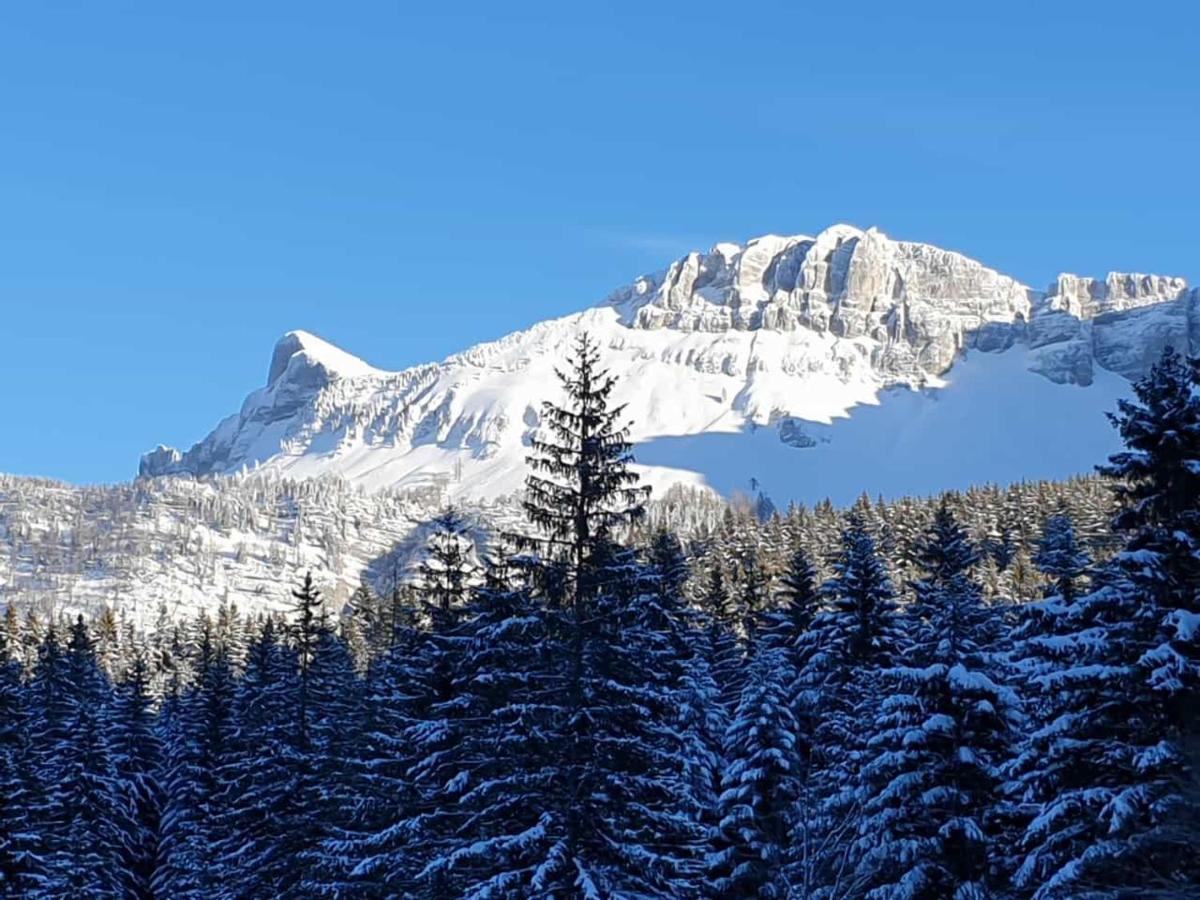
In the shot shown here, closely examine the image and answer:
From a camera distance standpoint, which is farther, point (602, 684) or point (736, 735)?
point (736, 735)

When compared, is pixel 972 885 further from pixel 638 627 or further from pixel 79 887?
pixel 79 887

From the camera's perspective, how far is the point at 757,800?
3453 cm

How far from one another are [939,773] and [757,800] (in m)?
6.58

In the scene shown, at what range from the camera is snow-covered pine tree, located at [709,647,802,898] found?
113 feet

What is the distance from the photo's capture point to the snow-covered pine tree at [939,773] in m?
28.2

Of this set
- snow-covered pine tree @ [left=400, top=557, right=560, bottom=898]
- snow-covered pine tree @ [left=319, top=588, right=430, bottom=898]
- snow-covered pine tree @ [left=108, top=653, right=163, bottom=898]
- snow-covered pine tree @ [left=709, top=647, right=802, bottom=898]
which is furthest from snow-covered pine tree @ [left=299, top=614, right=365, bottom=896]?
snow-covered pine tree @ [left=108, top=653, right=163, bottom=898]

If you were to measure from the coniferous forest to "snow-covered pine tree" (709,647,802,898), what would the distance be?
0.08m

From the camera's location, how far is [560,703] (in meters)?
27.7

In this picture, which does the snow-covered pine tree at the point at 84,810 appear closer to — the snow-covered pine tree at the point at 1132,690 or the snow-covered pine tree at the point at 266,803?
the snow-covered pine tree at the point at 266,803

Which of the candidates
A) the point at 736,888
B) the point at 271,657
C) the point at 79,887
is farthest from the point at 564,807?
the point at 271,657

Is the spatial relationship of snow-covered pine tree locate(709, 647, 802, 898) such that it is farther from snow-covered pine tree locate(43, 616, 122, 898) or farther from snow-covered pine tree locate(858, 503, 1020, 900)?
snow-covered pine tree locate(43, 616, 122, 898)

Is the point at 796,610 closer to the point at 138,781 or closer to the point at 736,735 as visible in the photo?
the point at 736,735

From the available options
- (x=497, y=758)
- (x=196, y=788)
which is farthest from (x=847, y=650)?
(x=196, y=788)

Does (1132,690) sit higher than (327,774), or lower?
higher
